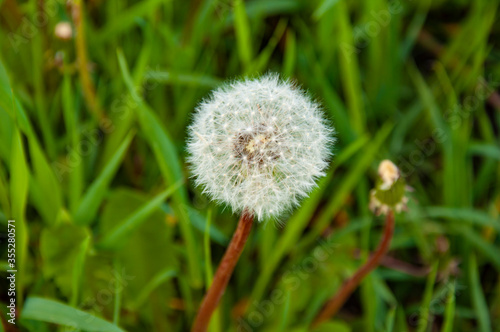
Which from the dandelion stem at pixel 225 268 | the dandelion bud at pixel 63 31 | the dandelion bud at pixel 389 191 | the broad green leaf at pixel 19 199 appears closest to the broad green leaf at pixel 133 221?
the broad green leaf at pixel 19 199

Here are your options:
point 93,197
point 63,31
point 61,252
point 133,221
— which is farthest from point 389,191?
point 63,31

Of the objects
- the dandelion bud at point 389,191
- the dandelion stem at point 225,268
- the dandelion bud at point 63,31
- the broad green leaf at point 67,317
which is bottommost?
the broad green leaf at point 67,317

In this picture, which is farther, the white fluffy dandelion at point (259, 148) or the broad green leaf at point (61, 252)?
the broad green leaf at point (61, 252)

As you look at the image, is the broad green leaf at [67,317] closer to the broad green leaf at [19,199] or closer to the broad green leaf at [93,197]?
the broad green leaf at [19,199]

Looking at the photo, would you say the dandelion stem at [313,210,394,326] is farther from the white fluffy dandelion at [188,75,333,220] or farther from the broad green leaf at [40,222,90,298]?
the broad green leaf at [40,222,90,298]

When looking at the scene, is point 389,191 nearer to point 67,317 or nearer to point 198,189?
point 198,189

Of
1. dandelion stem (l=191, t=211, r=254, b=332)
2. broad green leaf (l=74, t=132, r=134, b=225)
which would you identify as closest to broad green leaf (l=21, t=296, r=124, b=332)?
dandelion stem (l=191, t=211, r=254, b=332)

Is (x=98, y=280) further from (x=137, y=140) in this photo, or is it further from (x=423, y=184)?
(x=423, y=184)
